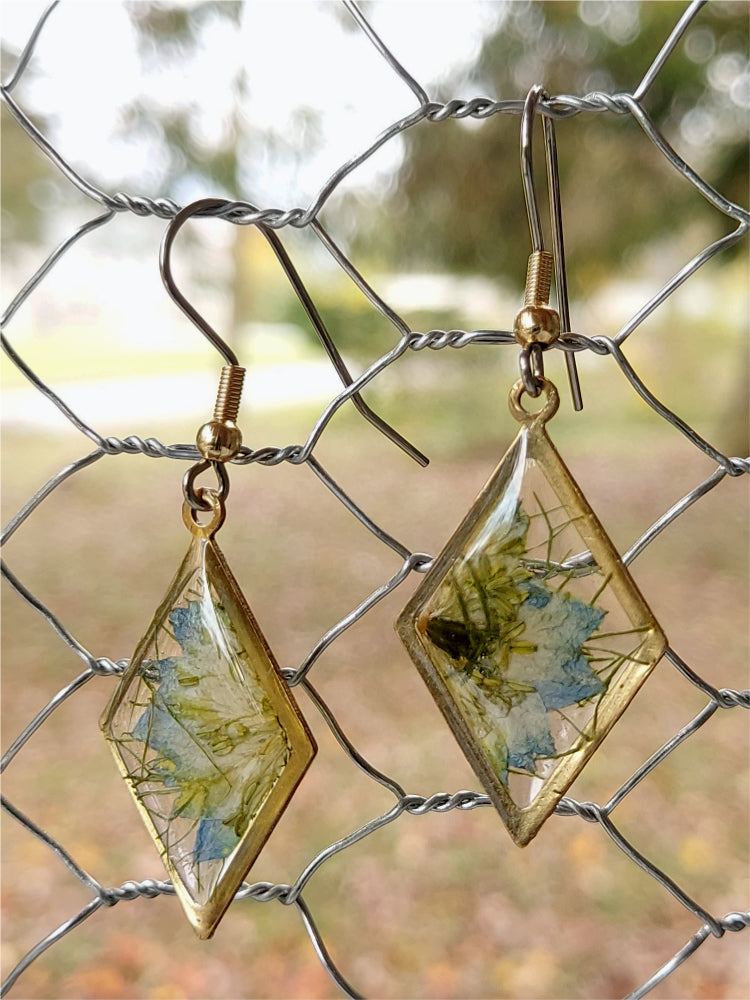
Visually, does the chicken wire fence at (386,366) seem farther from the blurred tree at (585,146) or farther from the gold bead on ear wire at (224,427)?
the blurred tree at (585,146)

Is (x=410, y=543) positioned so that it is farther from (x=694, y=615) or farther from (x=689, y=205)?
(x=689, y=205)

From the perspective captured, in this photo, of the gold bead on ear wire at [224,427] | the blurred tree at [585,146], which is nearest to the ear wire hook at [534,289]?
the gold bead on ear wire at [224,427]

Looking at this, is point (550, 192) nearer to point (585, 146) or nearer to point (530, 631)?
point (530, 631)

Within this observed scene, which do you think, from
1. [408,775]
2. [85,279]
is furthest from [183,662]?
[85,279]

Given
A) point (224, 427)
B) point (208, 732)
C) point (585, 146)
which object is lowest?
point (208, 732)

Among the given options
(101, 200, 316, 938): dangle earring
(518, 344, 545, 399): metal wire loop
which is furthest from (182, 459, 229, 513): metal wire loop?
(518, 344, 545, 399): metal wire loop

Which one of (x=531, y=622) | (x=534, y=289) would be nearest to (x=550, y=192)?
(x=534, y=289)
